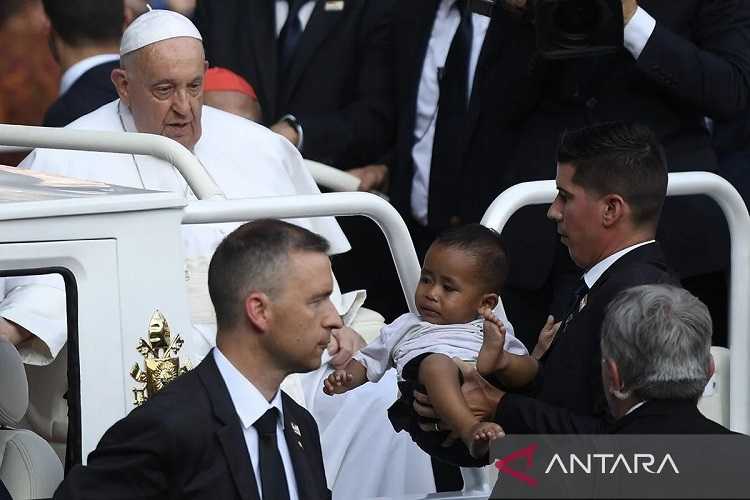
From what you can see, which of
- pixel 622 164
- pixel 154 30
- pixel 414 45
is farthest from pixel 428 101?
pixel 622 164

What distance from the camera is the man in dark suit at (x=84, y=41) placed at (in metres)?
6.54

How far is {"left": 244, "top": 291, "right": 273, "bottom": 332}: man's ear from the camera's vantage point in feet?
10.8

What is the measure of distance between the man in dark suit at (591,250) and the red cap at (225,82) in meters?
2.94

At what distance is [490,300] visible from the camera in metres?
4.11

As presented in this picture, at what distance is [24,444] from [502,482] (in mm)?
1276

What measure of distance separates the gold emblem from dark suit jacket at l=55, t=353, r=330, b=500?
22 cm

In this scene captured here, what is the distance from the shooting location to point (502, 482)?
2854 mm

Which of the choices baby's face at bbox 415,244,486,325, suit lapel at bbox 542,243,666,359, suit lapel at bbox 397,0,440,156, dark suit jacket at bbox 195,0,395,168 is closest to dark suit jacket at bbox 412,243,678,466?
suit lapel at bbox 542,243,666,359

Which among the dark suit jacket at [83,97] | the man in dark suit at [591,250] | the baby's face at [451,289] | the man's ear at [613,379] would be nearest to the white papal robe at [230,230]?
the dark suit jacket at [83,97]

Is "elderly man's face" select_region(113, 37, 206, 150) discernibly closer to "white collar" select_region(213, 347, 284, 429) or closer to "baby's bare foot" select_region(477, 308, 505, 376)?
"baby's bare foot" select_region(477, 308, 505, 376)

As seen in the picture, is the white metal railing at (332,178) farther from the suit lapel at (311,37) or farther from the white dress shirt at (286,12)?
the white dress shirt at (286,12)

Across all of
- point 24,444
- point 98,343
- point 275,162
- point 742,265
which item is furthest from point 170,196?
point 275,162

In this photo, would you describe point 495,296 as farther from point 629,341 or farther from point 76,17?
point 76,17

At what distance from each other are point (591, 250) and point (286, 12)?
11.3 feet
